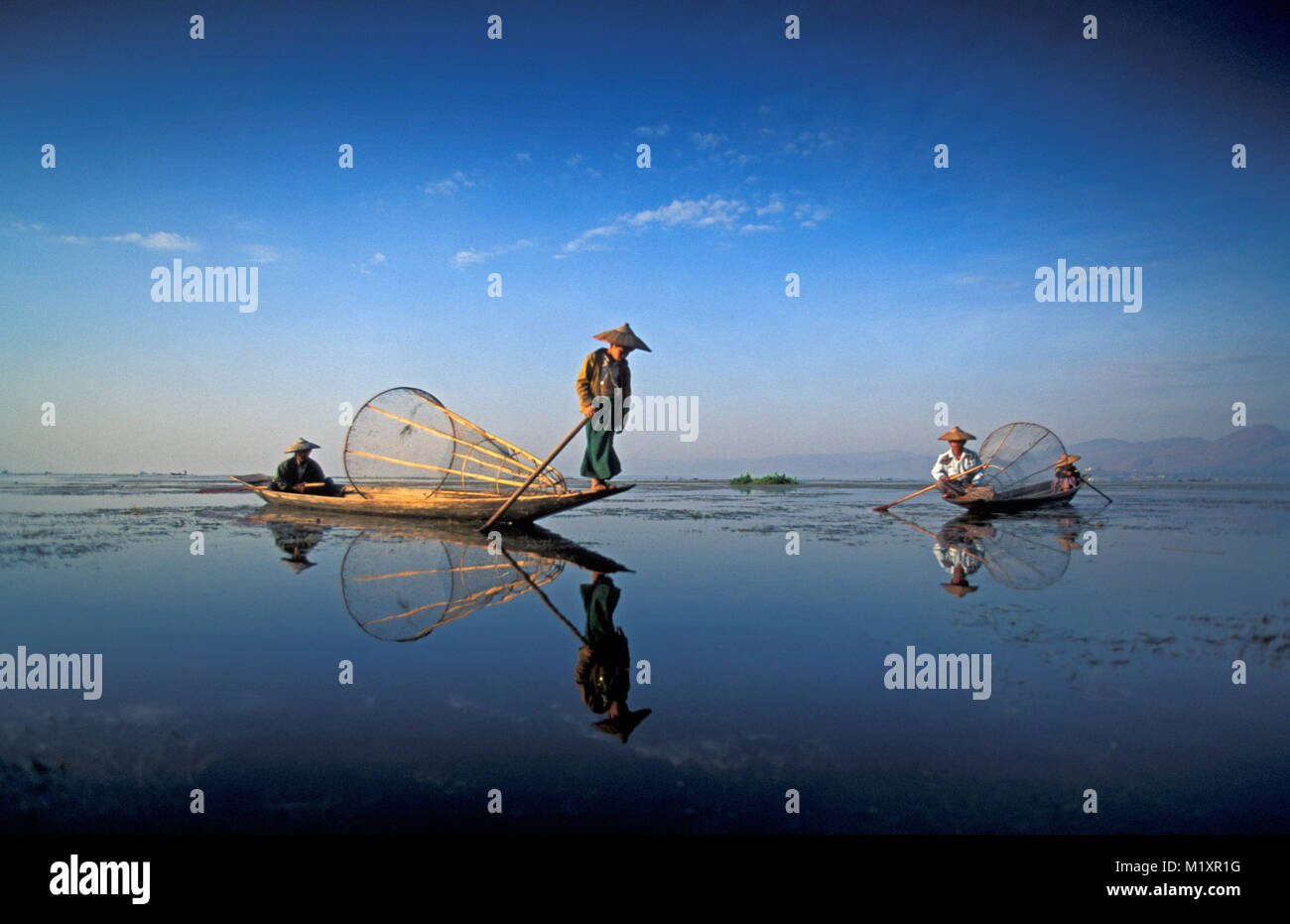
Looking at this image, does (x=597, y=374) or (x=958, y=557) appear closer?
(x=958, y=557)

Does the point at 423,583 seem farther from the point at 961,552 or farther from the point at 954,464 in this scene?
the point at 954,464

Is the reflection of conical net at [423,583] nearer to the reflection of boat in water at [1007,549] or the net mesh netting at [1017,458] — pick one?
the reflection of boat in water at [1007,549]

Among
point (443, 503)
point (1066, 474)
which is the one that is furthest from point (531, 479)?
point (1066, 474)

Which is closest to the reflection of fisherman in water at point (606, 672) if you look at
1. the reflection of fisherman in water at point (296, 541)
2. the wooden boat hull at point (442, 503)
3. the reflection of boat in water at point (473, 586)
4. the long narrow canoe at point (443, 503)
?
the reflection of boat in water at point (473, 586)

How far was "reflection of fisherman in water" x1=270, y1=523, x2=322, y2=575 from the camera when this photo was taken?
748 cm

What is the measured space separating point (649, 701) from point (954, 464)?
12877 millimetres

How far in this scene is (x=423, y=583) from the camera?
6.54 metres

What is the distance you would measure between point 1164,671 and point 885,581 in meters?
2.81

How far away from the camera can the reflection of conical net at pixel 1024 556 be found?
689cm

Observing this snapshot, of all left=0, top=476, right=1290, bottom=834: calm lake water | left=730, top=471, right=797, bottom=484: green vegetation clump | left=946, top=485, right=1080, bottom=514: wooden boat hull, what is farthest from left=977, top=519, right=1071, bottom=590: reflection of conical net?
left=730, top=471, right=797, bottom=484: green vegetation clump

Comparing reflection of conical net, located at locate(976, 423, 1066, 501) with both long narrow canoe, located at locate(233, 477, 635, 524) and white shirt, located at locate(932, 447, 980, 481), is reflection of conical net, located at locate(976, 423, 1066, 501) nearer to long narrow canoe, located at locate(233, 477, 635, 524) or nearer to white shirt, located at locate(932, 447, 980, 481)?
white shirt, located at locate(932, 447, 980, 481)
